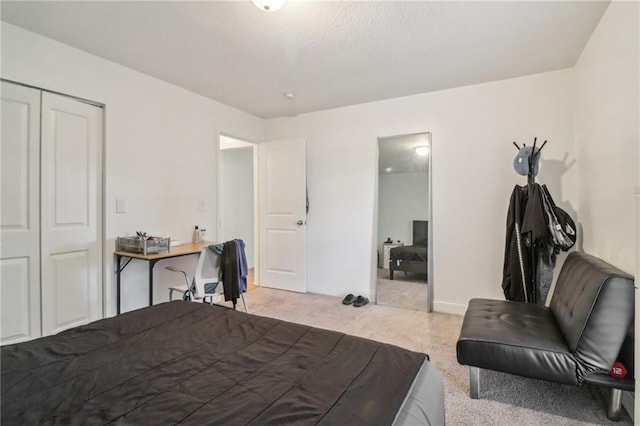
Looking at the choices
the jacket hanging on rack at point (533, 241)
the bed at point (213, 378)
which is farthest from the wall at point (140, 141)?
the jacket hanging on rack at point (533, 241)

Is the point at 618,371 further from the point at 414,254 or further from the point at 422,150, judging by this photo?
the point at 422,150

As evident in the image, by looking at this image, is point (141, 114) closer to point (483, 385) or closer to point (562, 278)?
point (483, 385)

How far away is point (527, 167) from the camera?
2703mm

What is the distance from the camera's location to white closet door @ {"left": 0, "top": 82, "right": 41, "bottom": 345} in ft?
7.34

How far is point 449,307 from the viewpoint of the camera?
3.43m

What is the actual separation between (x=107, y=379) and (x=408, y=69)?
309 centimetres

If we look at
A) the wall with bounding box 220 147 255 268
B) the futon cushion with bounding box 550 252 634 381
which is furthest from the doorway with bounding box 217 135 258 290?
the futon cushion with bounding box 550 252 634 381

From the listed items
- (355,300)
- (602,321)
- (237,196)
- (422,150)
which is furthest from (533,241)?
(237,196)

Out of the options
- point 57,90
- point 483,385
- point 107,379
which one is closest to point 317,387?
point 107,379

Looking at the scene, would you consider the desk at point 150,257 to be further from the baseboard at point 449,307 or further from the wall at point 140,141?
the baseboard at point 449,307

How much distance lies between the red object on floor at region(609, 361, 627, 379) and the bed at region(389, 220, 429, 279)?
1.98 m

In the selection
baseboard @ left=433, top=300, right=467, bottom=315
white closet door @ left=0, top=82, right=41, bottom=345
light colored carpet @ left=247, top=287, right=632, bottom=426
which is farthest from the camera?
baseboard @ left=433, top=300, right=467, bottom=315

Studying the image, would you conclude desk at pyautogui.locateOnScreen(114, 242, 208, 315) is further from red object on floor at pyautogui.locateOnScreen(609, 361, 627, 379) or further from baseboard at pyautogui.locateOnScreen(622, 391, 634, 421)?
baseboard at pyautogui.locateOnScreen(622, 391, 634, 421)

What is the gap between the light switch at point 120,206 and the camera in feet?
9.32
